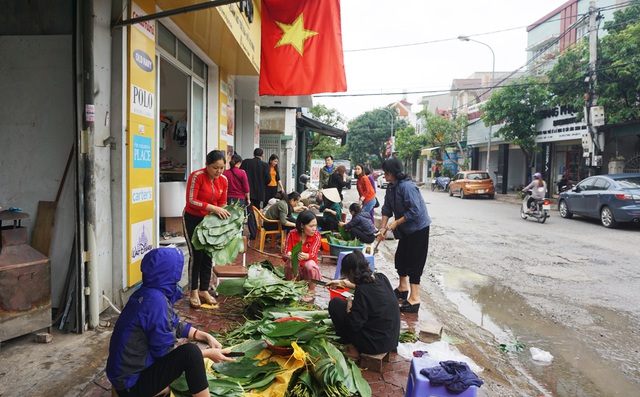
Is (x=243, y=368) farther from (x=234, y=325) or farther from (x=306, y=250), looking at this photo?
(x=306, y=250)

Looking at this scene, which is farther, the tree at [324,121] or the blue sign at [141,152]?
the tree at [324,121]

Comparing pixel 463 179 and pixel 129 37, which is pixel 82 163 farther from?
pixel 463 179

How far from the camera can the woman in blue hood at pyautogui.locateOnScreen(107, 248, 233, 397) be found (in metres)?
2.39

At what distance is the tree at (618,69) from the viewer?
53.7 feet

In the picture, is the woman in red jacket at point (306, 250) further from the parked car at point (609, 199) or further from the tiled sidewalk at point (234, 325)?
the parked car at point (609, 199)

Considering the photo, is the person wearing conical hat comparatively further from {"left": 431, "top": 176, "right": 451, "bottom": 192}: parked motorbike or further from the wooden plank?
{"left": 431, "top": 176, "right": 451, "bottom": 192}: parked motorbike

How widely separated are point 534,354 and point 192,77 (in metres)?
6.31

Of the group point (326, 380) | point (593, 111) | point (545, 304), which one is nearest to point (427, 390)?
point (326, 380)

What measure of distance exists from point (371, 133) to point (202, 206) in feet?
185

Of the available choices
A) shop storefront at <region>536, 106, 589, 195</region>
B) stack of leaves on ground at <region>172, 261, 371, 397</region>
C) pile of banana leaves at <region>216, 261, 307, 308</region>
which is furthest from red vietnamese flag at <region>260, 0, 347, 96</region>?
shop storefront at <region>536, 106, 589, 195</region>

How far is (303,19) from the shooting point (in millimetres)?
6055

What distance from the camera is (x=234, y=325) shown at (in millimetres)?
4285

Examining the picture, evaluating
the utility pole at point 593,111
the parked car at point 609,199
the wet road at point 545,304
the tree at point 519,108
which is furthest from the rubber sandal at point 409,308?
the tree at point 519,108

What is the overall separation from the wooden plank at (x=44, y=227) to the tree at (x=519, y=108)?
2233 centimetres
